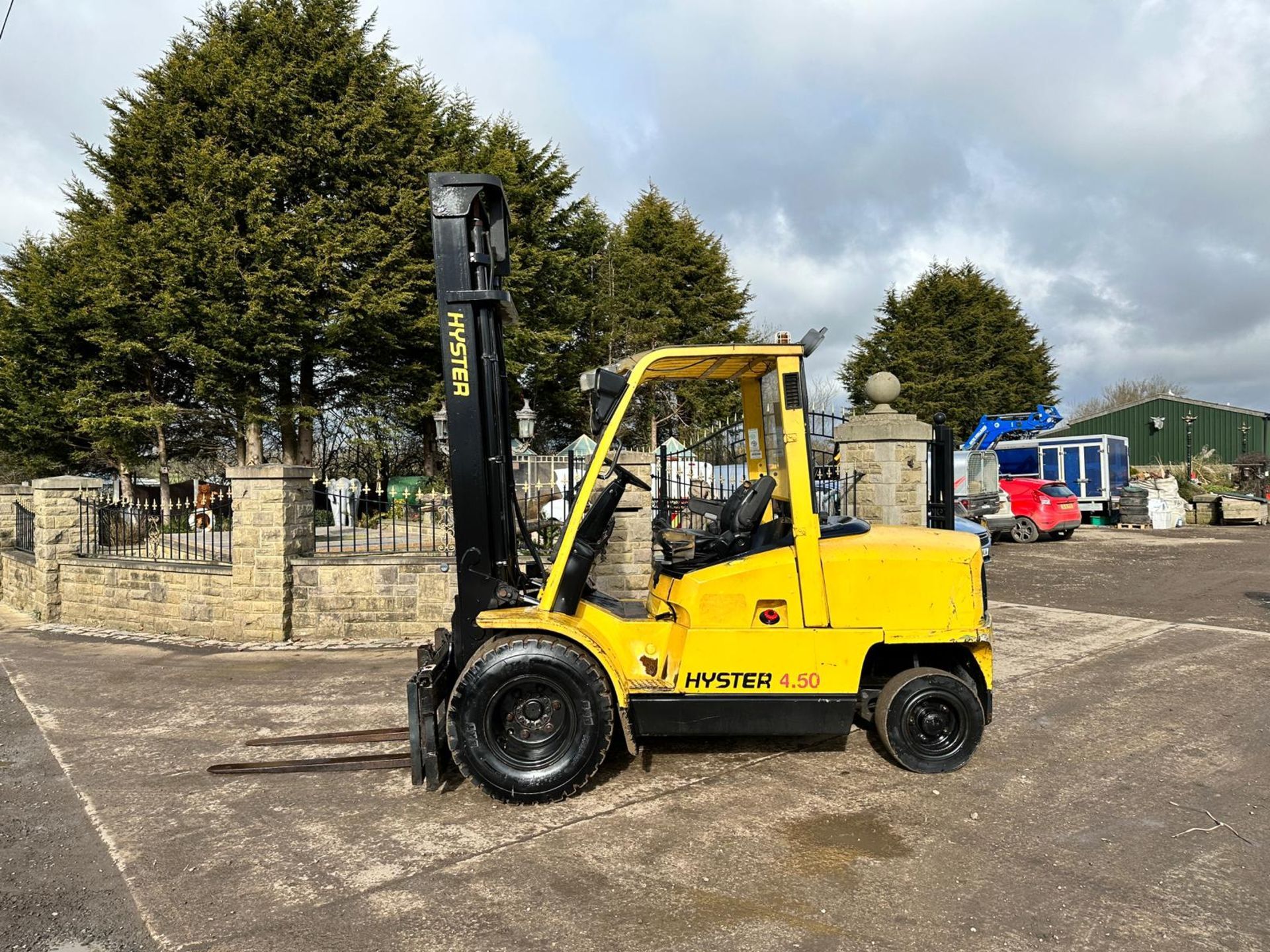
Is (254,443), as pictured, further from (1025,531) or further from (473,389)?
(1025,531)

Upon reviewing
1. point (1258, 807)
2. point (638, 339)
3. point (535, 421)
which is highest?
point (638, 339)

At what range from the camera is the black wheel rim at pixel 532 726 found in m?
4.24

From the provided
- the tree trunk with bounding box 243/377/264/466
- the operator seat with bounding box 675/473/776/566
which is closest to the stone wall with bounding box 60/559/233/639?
the operator seat with bounding box 675/473/776/566

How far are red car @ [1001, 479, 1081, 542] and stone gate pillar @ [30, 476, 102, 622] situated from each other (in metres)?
18.9

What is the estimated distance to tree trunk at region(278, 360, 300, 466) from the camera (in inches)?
752

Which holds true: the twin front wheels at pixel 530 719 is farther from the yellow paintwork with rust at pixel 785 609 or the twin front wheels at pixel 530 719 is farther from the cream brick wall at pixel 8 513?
the cream brick wall at pixel 8 513

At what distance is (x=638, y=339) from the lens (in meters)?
27.9

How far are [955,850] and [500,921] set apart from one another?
2.15m

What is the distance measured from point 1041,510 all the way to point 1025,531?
0.64 meters

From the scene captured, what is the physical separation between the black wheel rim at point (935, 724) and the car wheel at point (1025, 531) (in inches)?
648

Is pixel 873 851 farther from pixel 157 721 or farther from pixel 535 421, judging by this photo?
pixel 535 421

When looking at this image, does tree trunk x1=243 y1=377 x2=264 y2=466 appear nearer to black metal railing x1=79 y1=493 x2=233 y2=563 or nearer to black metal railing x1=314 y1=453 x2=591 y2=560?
black metal railing x1=314 y1=453 x2=591 y2=560

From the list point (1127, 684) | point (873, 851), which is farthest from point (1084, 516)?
point (873, 851)

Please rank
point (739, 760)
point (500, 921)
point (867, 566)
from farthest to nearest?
point (739, 760) < point (867, 566) < point (500, 921)
